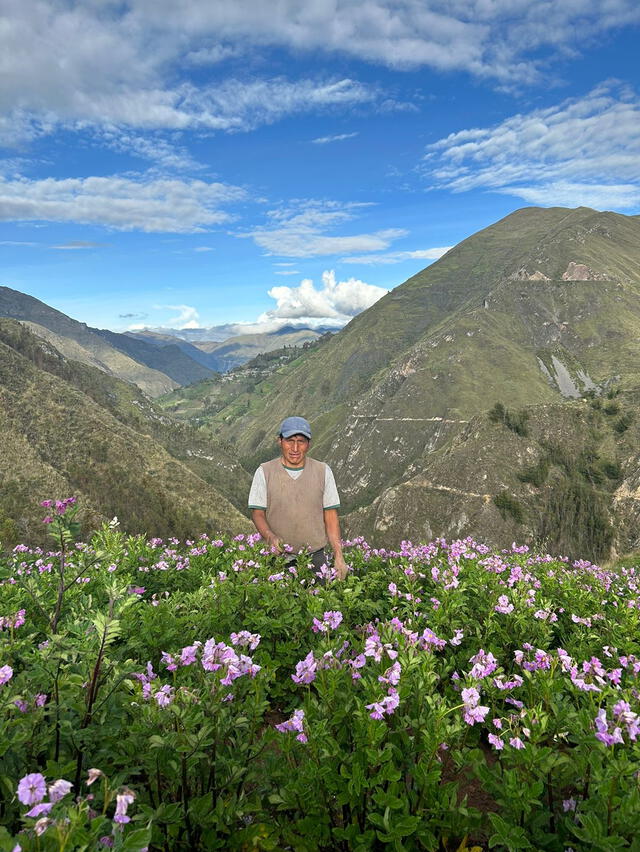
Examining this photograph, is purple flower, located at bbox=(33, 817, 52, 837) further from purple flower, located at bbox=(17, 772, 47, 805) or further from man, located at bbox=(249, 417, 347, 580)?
man, located at bbox=(249, 417, 347, 580)

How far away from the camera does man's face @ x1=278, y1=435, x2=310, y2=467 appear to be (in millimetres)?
7844

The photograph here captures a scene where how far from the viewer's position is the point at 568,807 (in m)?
3.07

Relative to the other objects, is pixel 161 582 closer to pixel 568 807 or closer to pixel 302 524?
pixel 302 524

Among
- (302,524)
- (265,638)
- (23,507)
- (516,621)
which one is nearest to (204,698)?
(265,638)

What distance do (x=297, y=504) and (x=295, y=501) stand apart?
6 centimetres

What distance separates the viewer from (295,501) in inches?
319

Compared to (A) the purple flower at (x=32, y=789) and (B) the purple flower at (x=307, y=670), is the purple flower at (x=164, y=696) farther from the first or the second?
(A) the purple flower at (x=32, y=789)

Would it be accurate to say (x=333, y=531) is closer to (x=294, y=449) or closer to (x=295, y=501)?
(x=295, y=501)

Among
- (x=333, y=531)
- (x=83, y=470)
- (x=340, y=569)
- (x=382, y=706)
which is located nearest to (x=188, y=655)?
(x=382, y=706)

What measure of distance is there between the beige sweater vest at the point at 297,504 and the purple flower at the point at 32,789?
20.5 feet

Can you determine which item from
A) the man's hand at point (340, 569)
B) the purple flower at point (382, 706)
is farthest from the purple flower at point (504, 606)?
the purple flower at point (382, 706)

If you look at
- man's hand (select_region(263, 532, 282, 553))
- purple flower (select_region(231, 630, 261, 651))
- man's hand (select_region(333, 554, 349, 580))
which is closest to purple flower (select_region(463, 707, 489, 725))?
purple flower (select_region(231, 630, 261, 651))

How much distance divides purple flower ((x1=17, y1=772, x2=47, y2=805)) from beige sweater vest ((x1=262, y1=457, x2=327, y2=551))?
6.26m

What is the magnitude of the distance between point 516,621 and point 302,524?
375 centimetres
